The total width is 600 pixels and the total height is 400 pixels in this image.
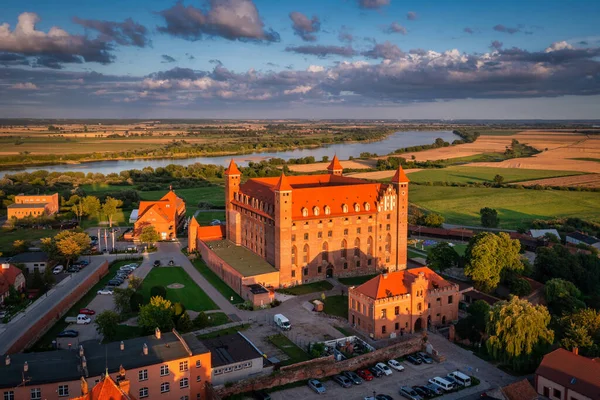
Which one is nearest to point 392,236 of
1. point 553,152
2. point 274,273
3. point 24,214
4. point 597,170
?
point 274,273

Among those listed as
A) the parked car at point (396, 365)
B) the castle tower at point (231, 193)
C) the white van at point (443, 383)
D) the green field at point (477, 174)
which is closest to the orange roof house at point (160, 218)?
the castle tower at point (231, 193)

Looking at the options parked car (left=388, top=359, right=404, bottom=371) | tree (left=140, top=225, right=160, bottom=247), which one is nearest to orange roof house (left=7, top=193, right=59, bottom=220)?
tree (left=140, top=225, right=160, bottom=247)

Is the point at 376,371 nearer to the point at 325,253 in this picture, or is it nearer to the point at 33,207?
the point at 325,253

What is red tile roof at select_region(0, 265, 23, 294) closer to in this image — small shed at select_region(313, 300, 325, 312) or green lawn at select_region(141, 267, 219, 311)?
green lawn at select_region(141, 267, 219, 311)

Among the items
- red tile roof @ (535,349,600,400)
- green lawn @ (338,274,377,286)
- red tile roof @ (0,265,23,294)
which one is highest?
red tile roof @ (0,265,23,294)

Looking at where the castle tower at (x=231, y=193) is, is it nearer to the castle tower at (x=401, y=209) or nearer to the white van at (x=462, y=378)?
the castle tower at (x=401, y=209)

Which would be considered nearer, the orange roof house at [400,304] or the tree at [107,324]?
the tree at [107,324]

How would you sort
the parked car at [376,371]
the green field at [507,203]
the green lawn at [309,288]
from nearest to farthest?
the parked car at [376,371] → the green lawn at [309,288] → the green field at [507,203]
